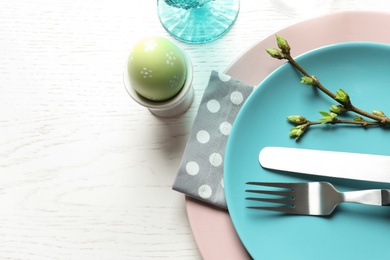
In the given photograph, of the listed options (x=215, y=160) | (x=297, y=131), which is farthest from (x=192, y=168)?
(x=297, y=131)

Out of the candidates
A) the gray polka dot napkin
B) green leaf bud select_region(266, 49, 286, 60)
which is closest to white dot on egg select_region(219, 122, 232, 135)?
the gray polka dot napkin

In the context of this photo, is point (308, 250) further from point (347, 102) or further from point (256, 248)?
point (347, 102)

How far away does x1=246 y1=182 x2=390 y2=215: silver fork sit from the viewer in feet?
2.09

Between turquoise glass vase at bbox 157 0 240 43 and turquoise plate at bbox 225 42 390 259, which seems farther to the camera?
turquoise glass vase at bbox 157 0 240 43

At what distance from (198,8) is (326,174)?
0.29 metres

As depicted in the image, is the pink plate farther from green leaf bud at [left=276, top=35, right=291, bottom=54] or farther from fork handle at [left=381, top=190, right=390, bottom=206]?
fork handle at [left=381, top=190, right=390, bottom=206]

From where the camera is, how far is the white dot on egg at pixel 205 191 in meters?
0.68

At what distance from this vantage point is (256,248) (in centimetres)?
66

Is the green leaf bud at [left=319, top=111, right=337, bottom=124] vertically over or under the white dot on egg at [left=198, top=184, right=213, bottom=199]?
over

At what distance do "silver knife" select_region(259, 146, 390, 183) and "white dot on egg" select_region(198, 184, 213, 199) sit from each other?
7 centimetres

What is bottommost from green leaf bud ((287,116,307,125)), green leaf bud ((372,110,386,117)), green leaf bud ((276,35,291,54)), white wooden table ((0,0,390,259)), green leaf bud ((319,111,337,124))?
white wooden table ((0,0,390,259))

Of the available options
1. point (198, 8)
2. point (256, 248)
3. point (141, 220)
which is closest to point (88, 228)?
point (141, 220)

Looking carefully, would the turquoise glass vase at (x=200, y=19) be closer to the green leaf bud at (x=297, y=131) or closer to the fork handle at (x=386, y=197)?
the green leaf bud at (x=297, y=131)

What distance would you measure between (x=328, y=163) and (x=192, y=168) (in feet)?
0.53
